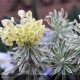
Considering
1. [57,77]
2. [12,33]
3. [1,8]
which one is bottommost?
[57,77]

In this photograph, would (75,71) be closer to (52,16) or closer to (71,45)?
(71,45)

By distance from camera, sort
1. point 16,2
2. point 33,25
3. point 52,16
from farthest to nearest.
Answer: point 16,2, point 52,16, point 33,25

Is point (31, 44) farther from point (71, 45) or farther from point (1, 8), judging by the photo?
point (1, 8)

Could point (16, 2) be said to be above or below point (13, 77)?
above

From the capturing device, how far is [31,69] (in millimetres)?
1080

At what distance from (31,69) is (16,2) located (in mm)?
2600

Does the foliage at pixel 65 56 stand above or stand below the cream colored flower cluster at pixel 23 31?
below

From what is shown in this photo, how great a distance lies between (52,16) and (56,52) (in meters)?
0.17

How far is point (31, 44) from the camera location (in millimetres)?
1074

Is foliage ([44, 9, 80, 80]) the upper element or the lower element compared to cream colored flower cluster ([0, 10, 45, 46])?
lower

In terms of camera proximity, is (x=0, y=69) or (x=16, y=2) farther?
(x=16, y=2)

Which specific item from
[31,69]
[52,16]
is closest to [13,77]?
[31,69]

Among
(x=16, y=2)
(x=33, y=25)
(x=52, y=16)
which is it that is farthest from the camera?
(x=16, y=2)

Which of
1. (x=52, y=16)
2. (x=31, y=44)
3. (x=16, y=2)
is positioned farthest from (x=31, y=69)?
(x=16, y=2)
